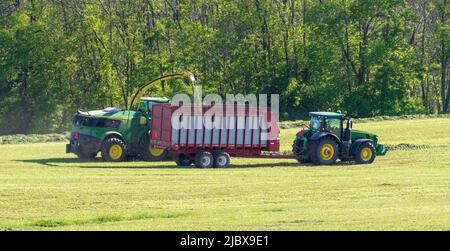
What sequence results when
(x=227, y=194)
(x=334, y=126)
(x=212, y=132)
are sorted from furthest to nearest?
(x=334, y=126) < (x=212, y=132) < (x=227, y=194)

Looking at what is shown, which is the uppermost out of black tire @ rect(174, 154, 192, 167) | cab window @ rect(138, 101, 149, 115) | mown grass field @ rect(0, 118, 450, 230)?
cab window @ rect(138, 101, 149, 115)

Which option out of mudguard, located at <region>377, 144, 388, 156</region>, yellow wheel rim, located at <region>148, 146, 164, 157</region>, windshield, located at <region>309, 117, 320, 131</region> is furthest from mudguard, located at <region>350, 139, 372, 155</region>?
yellow wheel rim, located at <region>148, 146, 164, 157</region>

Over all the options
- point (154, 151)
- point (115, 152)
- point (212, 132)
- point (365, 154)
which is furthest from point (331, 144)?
point (115, 152)

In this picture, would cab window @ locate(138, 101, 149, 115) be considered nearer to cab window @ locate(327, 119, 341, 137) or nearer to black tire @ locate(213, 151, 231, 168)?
black tire @ locate(213, 151, 231, 168)

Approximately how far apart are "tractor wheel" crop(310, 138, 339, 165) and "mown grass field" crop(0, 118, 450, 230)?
0.52 meters

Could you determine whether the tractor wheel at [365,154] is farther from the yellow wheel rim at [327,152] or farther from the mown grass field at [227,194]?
the yellow wheel rim at [327,152]

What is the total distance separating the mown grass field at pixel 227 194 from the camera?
21.5 metres

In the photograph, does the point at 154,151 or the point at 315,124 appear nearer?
the point at 315,124

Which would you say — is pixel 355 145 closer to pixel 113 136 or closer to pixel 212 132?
pixel 212 132

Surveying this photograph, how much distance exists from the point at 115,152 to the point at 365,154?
9261 millimetres

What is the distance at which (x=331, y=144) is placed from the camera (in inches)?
1444

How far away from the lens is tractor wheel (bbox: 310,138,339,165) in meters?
36.5

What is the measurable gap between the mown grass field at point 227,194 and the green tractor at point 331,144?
503 mm

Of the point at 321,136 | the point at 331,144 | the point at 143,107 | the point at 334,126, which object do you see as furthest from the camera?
the point at 143,107
